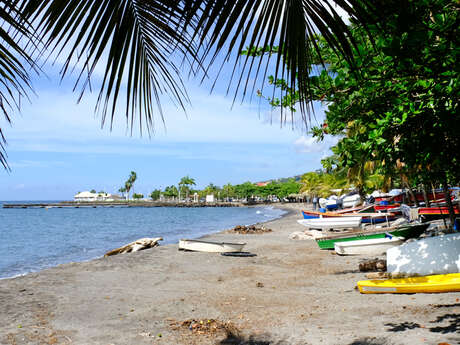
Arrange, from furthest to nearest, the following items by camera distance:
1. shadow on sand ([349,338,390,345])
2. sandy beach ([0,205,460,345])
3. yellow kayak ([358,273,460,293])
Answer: yellow kayak ([358,273,460,293]), sandy beach ([0,205,460,345]), shadow on sand ([349,338,390,345])

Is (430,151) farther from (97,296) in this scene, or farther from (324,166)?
(97,296)

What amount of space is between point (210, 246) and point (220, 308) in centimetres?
904

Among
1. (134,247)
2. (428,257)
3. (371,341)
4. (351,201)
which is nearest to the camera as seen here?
(371,341)

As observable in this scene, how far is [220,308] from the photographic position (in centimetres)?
826

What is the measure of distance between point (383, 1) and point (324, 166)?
6.72 m

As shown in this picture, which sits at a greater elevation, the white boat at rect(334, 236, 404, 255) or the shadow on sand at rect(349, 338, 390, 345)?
the white boat at rect(334, 236, 404, 255)

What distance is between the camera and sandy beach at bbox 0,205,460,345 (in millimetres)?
6309

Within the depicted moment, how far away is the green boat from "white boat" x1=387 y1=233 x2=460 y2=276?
16.0ft

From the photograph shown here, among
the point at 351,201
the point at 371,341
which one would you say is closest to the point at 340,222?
the point at 371,341

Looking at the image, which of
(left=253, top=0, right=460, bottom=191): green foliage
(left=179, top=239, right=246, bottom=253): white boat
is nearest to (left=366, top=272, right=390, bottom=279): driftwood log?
(left=253, top=0, right=460, bottom=191): green foliage

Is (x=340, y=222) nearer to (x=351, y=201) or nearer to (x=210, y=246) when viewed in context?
(x=210, y=246)

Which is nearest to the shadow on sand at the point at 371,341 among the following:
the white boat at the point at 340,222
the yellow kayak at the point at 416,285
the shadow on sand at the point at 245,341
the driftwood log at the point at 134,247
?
the shadow on sand at the point at 245,341

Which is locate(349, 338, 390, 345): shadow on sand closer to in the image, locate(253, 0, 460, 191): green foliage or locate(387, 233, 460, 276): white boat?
locate(253, 0, 460, 191): green foliage

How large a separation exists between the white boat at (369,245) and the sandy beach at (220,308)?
1.47 feet
